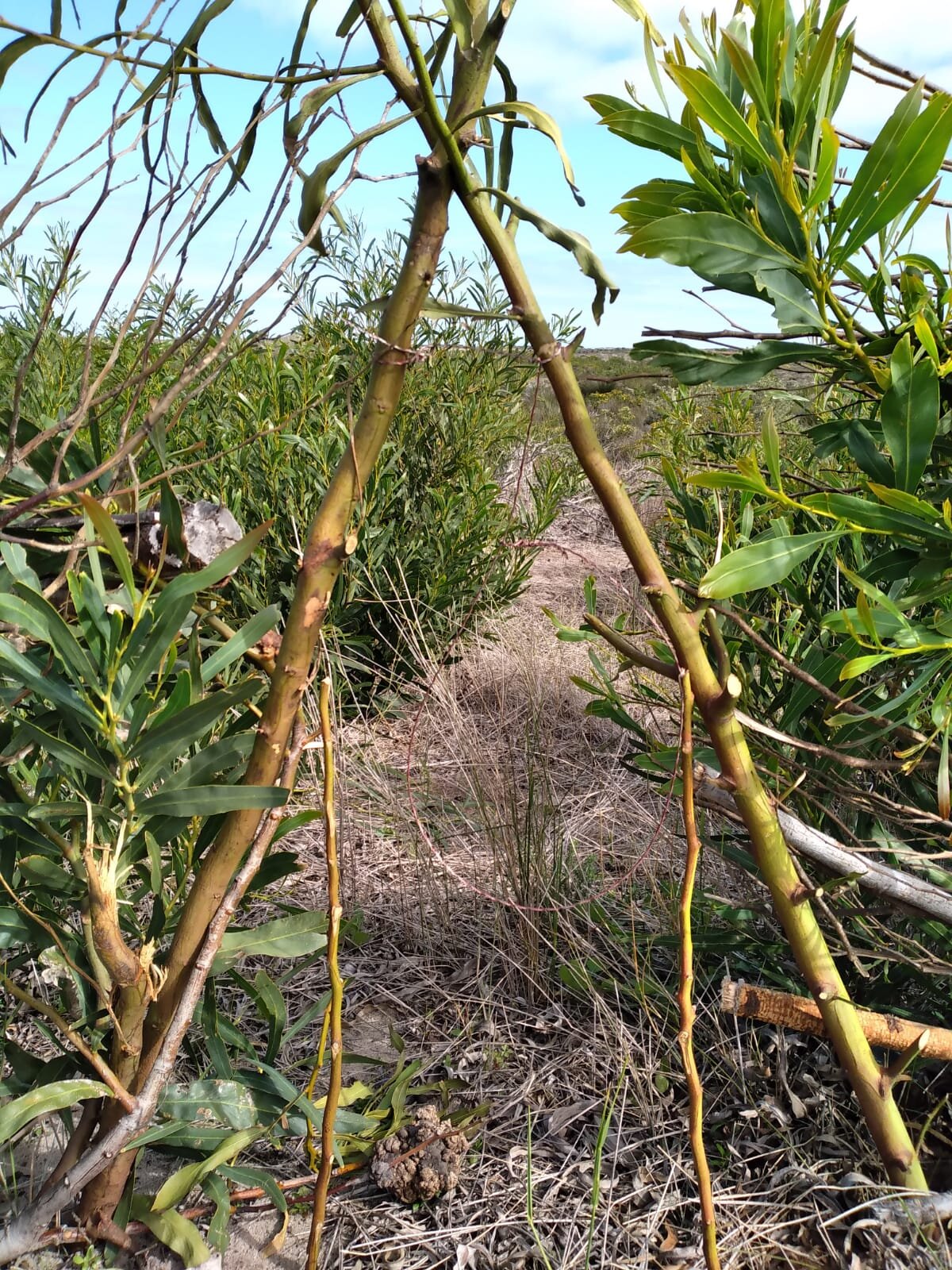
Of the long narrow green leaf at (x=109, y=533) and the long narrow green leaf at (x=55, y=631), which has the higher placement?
the long narrow green leaf at (x=109, y=533)

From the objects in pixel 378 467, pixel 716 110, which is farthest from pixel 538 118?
pixel 378 467

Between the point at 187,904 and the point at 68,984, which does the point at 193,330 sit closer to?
the point at 187,904

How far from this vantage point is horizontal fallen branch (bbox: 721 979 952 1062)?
1.11 metres

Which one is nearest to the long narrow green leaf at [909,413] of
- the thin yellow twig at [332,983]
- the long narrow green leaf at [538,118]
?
the long narrow green leaf at [538,118]

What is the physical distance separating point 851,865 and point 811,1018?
201mm

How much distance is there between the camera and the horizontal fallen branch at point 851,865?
1121 mm

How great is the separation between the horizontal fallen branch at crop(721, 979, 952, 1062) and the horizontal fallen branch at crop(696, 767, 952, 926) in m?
0.14

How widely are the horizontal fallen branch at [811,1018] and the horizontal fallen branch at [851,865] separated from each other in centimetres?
14

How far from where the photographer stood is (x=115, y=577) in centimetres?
107

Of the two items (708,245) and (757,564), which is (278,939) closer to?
(757,564)

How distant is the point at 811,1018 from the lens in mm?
1144

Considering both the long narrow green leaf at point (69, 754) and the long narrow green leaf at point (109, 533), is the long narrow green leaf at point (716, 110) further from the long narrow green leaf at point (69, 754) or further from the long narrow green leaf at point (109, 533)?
the long narrow green leaf at point (69, 754)

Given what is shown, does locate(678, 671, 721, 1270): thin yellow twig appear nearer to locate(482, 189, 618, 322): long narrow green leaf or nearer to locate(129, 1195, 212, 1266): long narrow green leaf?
locate(482, 189, 618, 322): long narrow green leaf

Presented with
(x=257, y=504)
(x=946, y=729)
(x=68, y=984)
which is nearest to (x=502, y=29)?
(x=946, y=729)
